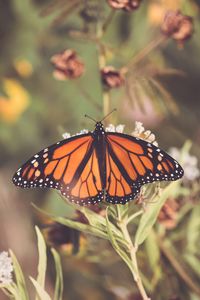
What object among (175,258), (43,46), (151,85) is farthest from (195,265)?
(43,46)

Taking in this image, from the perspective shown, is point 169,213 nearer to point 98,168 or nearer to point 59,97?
point 98,168

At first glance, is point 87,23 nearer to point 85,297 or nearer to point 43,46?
point 43,46

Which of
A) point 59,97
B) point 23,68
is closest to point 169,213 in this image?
point 59,97

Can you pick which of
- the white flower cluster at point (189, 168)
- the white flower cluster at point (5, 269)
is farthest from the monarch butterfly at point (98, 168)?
the white flower cluster at point (189, 168)

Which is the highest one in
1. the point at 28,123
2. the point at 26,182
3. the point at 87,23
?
the point at 28,123

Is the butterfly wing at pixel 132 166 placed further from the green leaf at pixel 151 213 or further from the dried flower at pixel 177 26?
the dried flower at pixel 177 26
